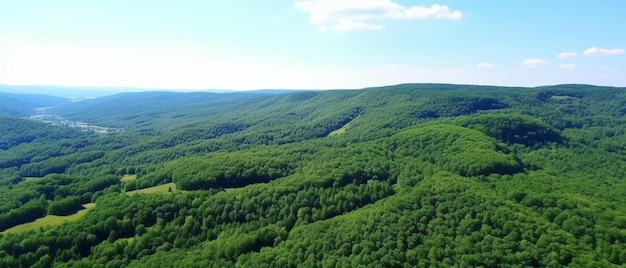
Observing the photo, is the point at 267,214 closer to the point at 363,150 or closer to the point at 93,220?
the point at 93,220

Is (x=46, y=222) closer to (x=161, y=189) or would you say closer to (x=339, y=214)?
(x=161, y=189)

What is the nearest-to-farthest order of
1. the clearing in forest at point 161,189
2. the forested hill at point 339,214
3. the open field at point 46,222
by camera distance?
the forested hill at point 339,214 → the open field at point 46,222 → the clearing in forest at point 161,189

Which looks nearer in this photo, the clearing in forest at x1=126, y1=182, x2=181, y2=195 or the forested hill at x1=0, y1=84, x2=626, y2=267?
the forested hill at x1=0, y1=84, x2=626, y2=267

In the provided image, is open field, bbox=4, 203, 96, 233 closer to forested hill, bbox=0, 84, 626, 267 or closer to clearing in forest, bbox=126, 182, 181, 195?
forested hill, bbox=0, 84, 626, 267

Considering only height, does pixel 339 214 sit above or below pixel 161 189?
below

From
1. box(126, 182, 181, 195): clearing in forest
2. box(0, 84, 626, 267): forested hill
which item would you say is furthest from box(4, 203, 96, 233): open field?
box(126, 182, 181, 195): clearing in forest

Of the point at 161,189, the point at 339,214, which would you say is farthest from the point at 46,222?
the point at 339,214

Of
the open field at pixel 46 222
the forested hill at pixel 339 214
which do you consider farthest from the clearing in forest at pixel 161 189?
the open field at pixel 46 222

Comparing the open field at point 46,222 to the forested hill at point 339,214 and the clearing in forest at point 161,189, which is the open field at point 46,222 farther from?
the clearing in forest at point 161,189

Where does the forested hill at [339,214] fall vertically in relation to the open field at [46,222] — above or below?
above

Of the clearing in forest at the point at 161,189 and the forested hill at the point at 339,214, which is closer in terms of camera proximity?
the forested hill at the point at 339,214

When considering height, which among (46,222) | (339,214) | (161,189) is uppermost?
(161,189)

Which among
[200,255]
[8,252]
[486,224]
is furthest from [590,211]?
[8,252]
